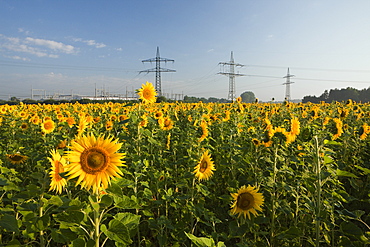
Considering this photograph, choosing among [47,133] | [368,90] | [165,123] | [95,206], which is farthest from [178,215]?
[368,90]

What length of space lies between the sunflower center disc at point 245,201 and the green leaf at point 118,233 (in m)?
1.19

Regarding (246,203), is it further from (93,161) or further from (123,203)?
(93,161)

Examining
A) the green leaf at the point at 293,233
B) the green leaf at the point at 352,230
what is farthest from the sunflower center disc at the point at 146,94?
the green leaf at the point at 352,230

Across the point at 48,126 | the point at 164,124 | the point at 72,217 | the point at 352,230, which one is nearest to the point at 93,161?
the point at 72,217

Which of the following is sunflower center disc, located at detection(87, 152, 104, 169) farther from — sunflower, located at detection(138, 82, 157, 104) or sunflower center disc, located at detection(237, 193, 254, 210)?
sunflower, located at detection(138, 82, 157, 104)

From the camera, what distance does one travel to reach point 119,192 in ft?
4.37

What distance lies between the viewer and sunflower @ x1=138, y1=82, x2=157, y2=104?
3274 millimetres

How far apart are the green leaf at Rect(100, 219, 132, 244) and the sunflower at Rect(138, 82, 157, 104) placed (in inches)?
86.9

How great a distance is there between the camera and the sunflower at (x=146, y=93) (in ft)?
10.7

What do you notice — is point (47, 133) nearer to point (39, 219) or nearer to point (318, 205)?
point (39, 219)

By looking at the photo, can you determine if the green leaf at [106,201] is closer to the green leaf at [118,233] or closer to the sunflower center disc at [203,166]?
the green leaf at [118,233]

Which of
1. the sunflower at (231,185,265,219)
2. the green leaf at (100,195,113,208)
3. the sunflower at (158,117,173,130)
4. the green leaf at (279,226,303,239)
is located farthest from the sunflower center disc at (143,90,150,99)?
the green leaf at (279,226,303,239)

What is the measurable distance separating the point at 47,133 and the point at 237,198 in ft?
13.8

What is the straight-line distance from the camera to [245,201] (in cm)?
205
